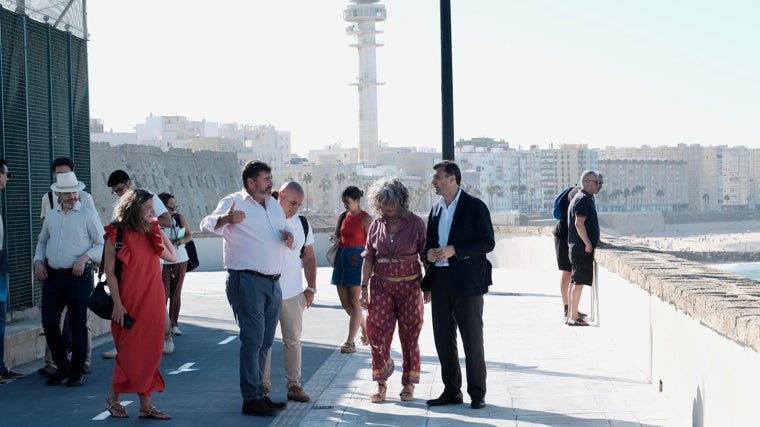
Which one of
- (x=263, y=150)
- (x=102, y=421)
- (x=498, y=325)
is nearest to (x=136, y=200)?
(x=102, y=421)

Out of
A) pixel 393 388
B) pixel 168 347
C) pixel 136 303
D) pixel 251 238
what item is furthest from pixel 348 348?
pixel 136 303

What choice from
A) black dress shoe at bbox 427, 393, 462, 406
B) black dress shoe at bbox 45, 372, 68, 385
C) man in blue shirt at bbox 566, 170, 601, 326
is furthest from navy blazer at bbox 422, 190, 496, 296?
man in blue shirt at bbox 566, 170, 601, 326

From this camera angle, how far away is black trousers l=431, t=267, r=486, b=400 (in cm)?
778

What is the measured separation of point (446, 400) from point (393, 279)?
0.87 m

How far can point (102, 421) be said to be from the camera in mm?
7551

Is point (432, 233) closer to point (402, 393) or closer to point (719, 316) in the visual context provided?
point (402, 393)

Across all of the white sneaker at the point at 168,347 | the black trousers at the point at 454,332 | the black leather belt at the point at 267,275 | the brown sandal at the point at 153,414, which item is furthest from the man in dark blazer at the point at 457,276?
the white sneaker at the point at 168,347

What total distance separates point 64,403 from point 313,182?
183776 millimetres

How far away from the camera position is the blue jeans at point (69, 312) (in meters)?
9.07

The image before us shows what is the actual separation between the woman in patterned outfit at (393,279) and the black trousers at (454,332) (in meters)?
0.19

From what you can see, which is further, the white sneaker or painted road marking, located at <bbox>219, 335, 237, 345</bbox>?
painted road marking, located at <bbox>219, 335, 237, 345</bbox>

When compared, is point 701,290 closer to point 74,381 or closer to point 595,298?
point 74,381

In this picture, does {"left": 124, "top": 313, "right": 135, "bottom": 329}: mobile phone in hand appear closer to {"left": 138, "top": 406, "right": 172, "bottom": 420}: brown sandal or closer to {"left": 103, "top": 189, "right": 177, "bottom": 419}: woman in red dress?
{"left": 103, "top": 189, "right": 177, "bottom": 419}: woman in red dress

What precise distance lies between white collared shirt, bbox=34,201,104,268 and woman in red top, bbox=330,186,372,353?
223cm
